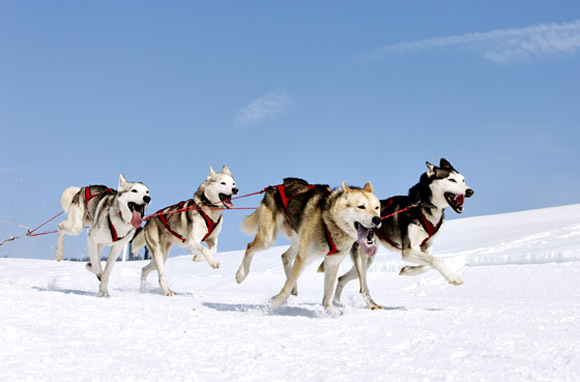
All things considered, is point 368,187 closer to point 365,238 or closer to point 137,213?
point 365,238

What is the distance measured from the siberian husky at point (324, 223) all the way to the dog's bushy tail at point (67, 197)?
3.49m

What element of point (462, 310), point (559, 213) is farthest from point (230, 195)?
point (559, 213)

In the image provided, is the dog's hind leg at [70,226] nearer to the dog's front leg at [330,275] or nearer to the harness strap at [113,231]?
the harness strap at [113,231]

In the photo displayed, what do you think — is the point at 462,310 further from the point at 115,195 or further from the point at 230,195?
the point at 115,195

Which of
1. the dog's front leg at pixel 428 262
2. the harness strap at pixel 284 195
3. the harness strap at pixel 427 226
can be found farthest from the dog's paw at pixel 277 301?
the harness strap at pixel 427 226

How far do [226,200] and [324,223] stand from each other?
82.9 inches

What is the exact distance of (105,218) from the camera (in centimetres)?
711

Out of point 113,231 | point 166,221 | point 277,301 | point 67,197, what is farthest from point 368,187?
point 67,197

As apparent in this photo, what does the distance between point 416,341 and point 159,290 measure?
18.3 feet

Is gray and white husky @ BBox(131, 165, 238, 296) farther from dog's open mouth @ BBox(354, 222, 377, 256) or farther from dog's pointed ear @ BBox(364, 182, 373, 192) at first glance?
dog's open mouth @ BBox(354, 222, 377, 256)

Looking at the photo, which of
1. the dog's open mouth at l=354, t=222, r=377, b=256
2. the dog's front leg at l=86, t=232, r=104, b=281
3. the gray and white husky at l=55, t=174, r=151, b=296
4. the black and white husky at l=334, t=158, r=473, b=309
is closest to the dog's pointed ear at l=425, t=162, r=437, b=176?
the black and white husky at l=334, t=158, r=473, b=309

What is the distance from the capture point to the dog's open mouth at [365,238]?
16.6 ft

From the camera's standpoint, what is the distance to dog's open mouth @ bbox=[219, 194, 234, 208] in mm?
7175

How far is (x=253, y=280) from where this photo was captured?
11203 mm
